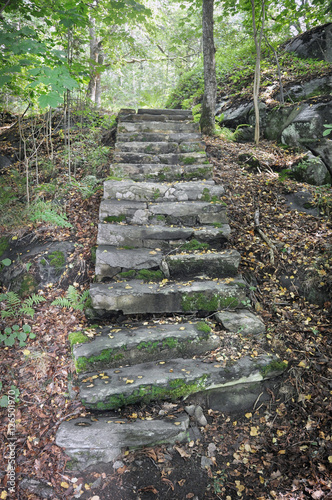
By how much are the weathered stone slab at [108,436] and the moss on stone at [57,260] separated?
223cm

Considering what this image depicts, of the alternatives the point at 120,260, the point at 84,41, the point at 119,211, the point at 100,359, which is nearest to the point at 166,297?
the point at 120,260

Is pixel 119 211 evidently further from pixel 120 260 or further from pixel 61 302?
pixel 61 302

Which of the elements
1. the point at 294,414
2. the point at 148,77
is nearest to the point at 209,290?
the point at 294,414

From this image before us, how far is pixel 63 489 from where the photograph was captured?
7.79 ft

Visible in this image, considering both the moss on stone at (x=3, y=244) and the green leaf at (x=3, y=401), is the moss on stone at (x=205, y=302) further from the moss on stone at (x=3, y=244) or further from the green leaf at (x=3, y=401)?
the moss on stone at (x=3, y=244)

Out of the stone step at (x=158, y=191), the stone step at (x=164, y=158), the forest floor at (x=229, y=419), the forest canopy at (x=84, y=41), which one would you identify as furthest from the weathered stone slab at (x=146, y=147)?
the forest floor at (x=229, y=419)

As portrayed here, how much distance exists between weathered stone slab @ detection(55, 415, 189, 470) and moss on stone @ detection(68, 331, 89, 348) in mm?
796

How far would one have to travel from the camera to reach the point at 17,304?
384cm

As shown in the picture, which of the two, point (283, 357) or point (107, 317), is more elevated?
point (107, 317)

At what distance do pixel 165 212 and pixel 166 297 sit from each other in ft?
5.48

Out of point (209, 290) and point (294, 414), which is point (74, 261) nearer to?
point (209, 290)

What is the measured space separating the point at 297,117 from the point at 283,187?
2.32 meters

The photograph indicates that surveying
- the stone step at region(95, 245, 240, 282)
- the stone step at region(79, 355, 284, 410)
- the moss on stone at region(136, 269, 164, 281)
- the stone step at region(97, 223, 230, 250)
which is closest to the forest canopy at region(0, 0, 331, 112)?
the stone step at region(97, 223, 230, 250)

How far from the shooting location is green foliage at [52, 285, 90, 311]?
12.3ft
